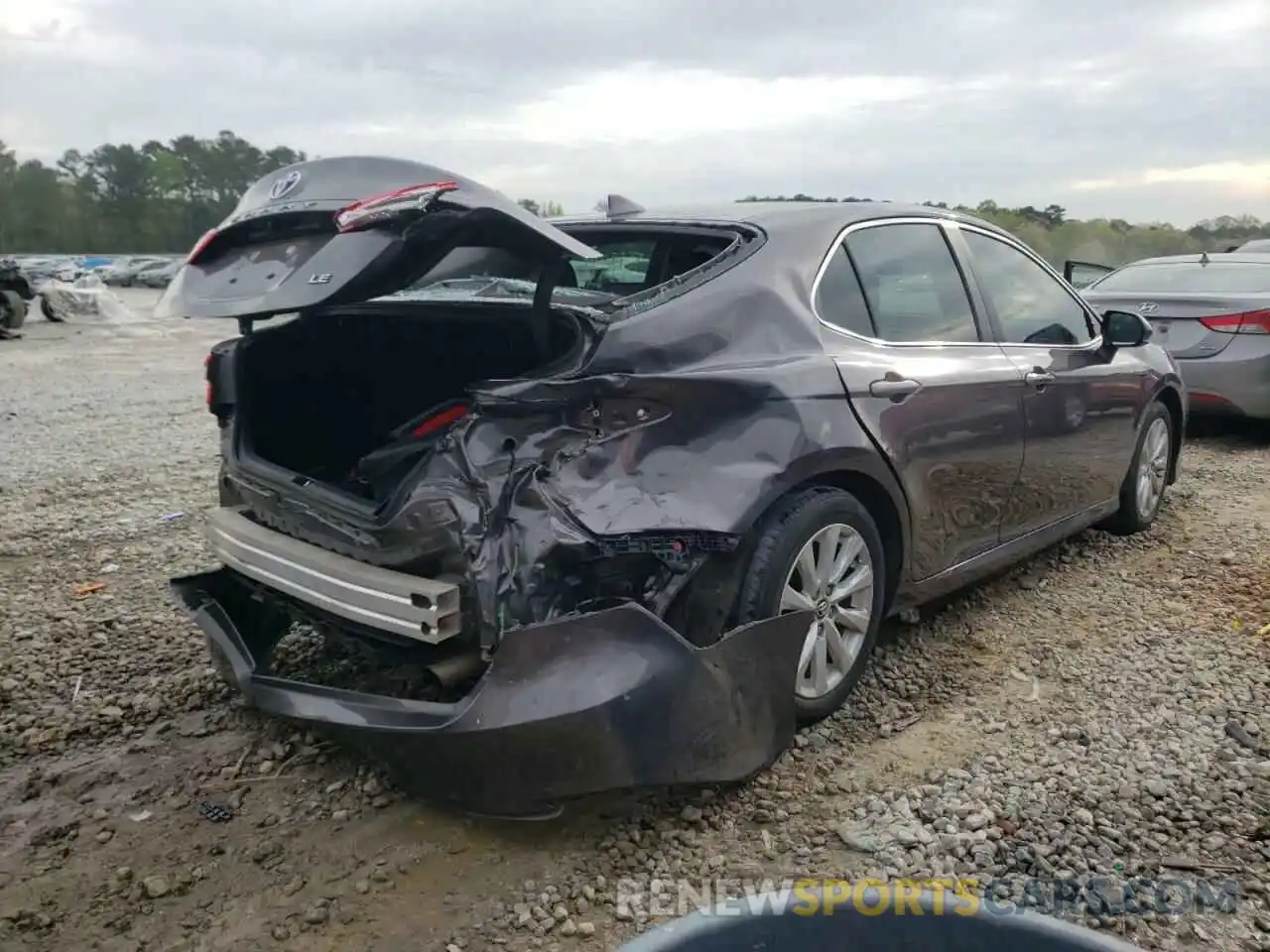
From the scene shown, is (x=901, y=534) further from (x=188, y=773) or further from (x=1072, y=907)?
(x=188, y=773)

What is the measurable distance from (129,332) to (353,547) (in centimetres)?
2051

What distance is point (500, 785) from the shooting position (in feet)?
8.27

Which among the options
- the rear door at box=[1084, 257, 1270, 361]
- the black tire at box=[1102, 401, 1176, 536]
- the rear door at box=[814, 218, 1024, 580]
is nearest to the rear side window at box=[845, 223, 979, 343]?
the rear door at box=[814, 218, 1024, 580]

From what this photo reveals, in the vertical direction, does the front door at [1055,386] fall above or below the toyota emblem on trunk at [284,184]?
below

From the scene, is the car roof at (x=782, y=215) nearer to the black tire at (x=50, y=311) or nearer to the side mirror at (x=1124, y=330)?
the side mirror at (x=1124, y=330)

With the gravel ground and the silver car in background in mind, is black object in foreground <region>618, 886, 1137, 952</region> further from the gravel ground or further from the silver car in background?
the silver car in background

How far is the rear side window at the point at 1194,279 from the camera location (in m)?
7.59

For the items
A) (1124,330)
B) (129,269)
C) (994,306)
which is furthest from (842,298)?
(129,269)

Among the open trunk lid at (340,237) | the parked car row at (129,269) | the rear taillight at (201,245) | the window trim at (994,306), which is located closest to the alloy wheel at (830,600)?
the open trunk lid at (340,237)

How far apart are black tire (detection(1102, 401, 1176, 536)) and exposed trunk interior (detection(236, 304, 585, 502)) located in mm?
3249

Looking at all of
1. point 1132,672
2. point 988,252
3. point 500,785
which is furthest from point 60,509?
point 1132,672

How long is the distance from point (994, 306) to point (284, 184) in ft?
8.60

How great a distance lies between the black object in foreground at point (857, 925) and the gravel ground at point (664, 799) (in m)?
1.12

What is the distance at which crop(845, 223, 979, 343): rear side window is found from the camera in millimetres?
3490
